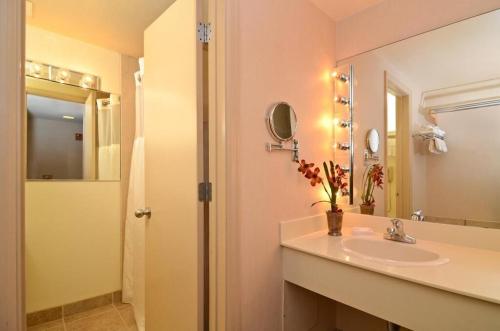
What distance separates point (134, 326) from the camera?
1845 mm

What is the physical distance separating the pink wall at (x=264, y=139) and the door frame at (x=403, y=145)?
1.59ft

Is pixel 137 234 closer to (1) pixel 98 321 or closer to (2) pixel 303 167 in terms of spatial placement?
(1) pixel 98 321

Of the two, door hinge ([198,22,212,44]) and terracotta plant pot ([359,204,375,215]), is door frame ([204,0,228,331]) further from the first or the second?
terracotta plant pot ([359,204,375,215])

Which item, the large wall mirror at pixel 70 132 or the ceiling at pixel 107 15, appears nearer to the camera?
the ceiling at pixel 107 15

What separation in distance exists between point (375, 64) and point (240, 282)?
1534 millimetres

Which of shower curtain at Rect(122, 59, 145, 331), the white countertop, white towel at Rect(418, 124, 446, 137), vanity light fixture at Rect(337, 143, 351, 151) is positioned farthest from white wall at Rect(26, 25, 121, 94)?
white towel at Rect(418, 124, 446, 137)

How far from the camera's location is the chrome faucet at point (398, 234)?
127 cm

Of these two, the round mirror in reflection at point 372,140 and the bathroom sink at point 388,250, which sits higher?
the round mirror in reflection at point 372,140

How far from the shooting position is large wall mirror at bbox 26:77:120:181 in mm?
1860

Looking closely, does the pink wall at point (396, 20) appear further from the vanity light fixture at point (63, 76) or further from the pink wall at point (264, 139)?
the vanity light fixture at point (63, 76)

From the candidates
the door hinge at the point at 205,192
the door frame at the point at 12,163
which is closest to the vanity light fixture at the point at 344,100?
the door hinge at the point at 205,192

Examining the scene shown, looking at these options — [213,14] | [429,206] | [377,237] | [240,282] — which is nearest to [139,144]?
[213,14]

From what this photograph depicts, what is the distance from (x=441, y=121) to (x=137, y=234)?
216 cm

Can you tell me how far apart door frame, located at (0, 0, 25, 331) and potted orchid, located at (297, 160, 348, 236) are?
1.15 meters
